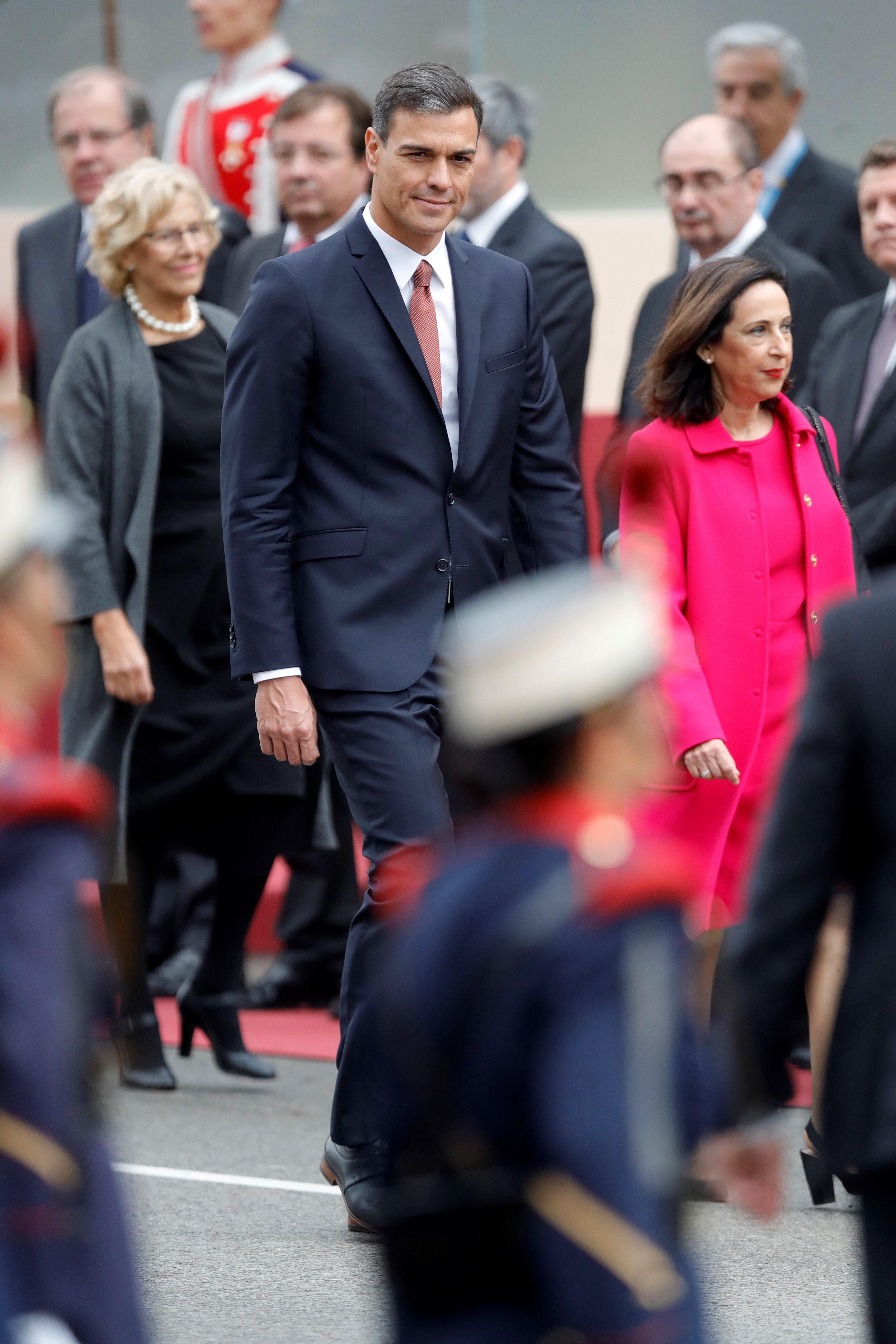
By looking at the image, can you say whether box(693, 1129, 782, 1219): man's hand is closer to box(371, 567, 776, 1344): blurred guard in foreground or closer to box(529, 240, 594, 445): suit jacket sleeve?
box(371, 567, 776, 1344): blurred guard in foreground

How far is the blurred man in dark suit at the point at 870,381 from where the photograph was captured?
6.28 metres

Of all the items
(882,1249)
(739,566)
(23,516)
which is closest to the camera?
(23,516)

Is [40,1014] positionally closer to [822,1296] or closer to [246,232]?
[822,1296]

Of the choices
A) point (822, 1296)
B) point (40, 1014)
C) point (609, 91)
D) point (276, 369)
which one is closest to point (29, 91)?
point (609, 91)

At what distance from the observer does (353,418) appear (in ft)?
15.8

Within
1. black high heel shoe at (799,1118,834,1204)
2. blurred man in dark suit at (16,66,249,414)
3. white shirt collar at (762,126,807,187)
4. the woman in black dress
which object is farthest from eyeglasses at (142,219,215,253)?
black high heel shoe at (799,1118,834,1204)

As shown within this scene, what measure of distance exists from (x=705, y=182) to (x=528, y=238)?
0.54 metres

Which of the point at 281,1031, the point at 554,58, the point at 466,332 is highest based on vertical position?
the point at 466,332

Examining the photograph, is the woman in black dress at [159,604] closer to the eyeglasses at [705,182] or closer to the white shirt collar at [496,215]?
the white shirt collar at [496,215]

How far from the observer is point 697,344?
5.15m

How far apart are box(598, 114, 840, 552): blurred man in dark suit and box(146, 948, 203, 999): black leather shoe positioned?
83.2 inches

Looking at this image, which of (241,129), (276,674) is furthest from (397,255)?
(241,129)

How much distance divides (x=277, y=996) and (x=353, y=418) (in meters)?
3.13

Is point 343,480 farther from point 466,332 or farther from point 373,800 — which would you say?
point 373,800
